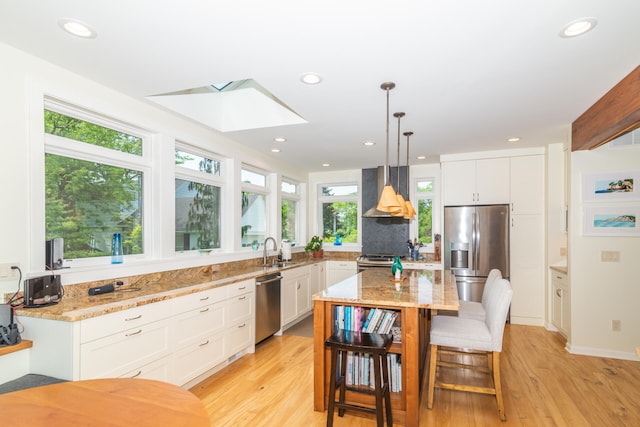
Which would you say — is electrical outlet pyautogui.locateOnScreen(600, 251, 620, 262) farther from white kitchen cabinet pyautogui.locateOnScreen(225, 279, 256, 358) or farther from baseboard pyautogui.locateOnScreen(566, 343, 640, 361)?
white kitchen cabinet pyautogui.locateOnScreen(225, 279, 256, 358)

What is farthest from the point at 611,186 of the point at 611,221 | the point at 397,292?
the point at 397,292

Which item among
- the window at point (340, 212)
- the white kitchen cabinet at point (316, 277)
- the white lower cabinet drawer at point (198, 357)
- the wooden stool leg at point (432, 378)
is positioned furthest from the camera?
the window at point (340, 212)

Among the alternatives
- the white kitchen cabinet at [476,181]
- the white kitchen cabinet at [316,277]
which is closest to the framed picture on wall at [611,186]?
the white kitchen cabinet at [476,181]

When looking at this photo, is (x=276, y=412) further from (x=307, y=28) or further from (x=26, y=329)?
(x=307, y=28)

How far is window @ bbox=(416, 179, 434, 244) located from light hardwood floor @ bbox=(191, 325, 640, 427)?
240 centimetres

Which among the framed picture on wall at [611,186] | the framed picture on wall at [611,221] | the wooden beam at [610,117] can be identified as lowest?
the framed picture on wall at [611,221]

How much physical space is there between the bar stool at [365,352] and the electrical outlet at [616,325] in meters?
2.87

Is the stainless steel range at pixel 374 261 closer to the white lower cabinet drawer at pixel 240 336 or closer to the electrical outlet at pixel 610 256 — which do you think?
the white lower cabinet drawer at pixel 240 336

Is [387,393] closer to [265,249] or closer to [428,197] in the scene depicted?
[265,249]

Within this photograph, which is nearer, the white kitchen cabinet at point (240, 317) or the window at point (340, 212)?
the white kitchen cabinet at point (240, 317)

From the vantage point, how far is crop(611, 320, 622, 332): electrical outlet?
3.59 m

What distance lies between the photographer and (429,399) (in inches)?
102

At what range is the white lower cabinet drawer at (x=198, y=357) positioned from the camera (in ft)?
8.90

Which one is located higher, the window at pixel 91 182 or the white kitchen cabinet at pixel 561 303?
the window at pixel 91 182
